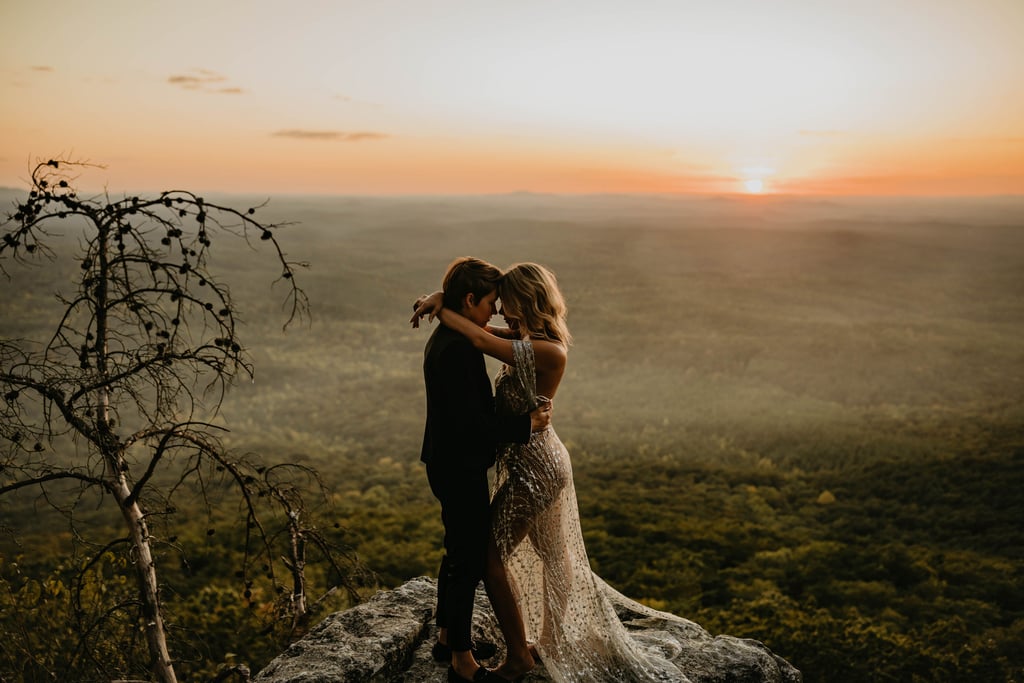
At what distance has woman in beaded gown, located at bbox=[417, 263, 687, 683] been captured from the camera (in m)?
3.88

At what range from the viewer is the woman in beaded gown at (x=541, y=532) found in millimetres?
3883

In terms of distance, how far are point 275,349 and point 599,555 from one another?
52078 mm

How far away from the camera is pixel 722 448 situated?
27641 millimetres

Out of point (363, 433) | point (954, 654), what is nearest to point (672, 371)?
point (363, 433)

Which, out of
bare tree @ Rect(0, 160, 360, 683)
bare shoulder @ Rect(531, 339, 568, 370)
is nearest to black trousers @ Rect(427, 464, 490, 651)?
bare shoulder @ Rect(531, 339, 568, 370)

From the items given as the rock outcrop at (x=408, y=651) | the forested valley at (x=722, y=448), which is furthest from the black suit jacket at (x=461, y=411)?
the rock outcrop at (x=408, y=651)

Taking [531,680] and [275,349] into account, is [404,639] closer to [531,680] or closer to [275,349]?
[531,680]

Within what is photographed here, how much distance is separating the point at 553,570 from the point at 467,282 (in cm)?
204

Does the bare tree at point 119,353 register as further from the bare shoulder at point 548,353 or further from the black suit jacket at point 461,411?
the bare shoulder at point 548,353

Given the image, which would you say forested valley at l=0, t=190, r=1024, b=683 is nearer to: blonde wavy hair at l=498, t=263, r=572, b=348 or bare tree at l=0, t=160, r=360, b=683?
bare tree at l=0, t=160, r=360, b=683

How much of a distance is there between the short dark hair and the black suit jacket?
19 cm

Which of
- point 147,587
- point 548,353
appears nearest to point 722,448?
point 548,353

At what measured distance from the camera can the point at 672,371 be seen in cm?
4878

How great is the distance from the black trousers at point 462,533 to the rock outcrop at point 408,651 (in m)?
0.63
